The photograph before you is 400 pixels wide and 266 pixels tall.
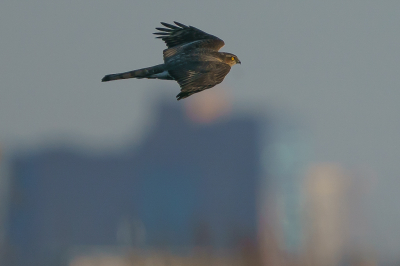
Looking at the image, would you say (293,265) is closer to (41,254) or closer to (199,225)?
(199,225)

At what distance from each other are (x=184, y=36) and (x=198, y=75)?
10.2 feet

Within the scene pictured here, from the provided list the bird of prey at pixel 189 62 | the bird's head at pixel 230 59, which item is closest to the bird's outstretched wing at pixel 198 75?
the bird of prey at pixel 189 62

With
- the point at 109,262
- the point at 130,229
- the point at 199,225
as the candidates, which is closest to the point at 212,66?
the point at 130,229

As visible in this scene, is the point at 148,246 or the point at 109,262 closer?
the point at 148,246

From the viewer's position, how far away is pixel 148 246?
125ft

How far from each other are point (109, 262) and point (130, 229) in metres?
49.2

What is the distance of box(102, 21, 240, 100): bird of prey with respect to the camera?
17.2 m

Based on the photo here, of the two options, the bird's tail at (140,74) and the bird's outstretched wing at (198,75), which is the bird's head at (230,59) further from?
the bird's tail at (140,74)

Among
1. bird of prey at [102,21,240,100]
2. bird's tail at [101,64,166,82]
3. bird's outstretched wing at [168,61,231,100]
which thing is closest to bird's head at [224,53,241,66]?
bird of prey at [102,21,240,100]

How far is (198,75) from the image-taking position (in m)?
17.3

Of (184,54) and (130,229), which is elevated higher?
(184,54)

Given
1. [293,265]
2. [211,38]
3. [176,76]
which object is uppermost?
[211,38]

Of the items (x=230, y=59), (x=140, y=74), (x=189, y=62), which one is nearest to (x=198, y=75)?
(x=189, y=62)

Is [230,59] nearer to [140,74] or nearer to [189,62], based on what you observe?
[189,62]
